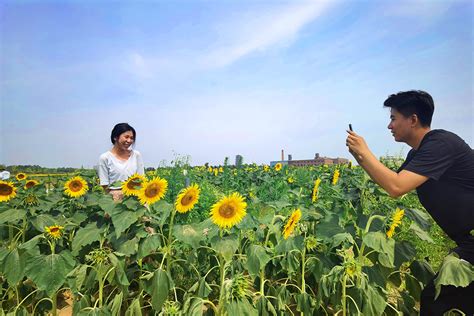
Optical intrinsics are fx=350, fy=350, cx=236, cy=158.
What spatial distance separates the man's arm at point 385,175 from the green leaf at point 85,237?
165 cm

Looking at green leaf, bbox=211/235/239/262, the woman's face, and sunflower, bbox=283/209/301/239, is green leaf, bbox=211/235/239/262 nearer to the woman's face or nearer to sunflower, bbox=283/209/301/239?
sunflower, bbox=283/209/301/239

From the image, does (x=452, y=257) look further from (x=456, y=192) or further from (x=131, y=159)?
(x=131, y=159)

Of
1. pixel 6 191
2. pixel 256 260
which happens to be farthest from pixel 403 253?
pixel 6 191

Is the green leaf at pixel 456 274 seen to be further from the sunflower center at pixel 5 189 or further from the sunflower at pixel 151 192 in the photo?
the sunflower center at pixel 5 189

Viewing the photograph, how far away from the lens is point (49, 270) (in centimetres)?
202

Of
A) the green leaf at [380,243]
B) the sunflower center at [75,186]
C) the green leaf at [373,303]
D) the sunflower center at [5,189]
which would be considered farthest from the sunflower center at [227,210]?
the sunflower center at [5,189]

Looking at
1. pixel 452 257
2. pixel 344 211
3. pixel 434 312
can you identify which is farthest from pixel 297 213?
pixel 434 312

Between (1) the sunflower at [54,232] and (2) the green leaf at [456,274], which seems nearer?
(2) the green leaf at [456,274]

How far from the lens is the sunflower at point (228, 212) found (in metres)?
2.00

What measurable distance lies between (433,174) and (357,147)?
0.44m

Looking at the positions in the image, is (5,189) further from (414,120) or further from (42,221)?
(414,120)

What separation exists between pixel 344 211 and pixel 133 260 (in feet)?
4.88

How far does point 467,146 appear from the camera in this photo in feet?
6.83

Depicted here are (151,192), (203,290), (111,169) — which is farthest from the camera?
(111,169)
